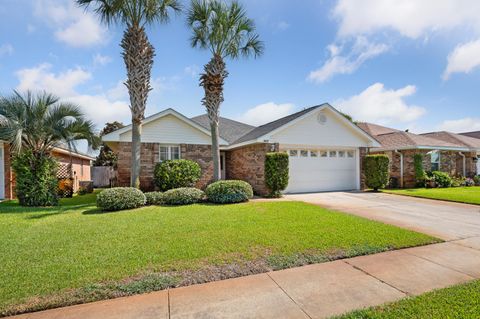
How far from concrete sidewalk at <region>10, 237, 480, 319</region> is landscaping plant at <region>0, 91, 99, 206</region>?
9.79 meters

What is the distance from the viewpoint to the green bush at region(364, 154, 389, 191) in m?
14.8

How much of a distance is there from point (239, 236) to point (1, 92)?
39.2 ft

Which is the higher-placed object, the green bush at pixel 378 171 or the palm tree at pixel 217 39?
the palm tree at pixel 217 39

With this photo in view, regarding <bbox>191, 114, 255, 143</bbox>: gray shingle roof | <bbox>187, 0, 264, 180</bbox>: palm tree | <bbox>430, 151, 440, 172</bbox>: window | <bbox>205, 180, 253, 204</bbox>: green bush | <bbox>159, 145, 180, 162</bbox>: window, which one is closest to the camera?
<bbox>205, 180, 253, 204</bbox>: green bush

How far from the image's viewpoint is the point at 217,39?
12.2m

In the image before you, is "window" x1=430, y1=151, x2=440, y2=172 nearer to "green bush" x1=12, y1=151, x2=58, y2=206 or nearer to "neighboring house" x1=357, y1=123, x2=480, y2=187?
"neighboring house" x1=357, y1=123, x2=480, y2=187

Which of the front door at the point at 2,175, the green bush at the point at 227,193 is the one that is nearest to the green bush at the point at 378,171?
the green bush at the point at 227,193

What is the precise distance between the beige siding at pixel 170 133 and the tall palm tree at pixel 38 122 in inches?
96.1

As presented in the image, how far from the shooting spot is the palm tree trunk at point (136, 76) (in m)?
11.2

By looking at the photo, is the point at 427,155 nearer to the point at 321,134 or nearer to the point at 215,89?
the point at 321,134

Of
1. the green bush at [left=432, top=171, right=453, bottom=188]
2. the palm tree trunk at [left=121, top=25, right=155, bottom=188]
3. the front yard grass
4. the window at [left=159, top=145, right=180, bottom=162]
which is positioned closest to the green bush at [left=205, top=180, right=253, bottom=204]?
the front yard grass

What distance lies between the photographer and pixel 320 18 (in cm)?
1172

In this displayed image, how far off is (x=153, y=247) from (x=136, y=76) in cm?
892

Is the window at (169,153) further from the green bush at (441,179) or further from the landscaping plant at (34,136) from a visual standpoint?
the green bush at (441,179)
